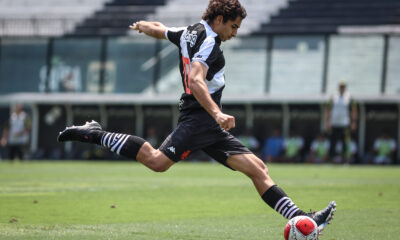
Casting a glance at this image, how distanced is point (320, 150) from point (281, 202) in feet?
65.0

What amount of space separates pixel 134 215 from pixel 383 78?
19.8m

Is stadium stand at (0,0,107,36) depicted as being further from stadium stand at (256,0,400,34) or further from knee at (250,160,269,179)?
knee at (250,160,269,179)

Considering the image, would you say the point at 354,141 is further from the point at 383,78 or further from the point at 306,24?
the point at 306,24

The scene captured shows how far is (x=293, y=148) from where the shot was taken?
2684 centimetres

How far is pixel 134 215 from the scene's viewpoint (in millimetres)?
8484

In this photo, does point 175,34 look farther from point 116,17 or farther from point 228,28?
point 116,17

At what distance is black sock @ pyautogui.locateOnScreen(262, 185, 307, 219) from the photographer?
6.48 m

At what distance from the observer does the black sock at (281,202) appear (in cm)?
648

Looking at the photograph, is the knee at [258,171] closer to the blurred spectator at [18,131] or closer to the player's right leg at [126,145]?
the player's right leg at [126,145]

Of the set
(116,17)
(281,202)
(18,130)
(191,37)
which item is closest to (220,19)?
(191,37)

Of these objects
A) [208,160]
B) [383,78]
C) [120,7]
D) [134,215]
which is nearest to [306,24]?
[383,78]

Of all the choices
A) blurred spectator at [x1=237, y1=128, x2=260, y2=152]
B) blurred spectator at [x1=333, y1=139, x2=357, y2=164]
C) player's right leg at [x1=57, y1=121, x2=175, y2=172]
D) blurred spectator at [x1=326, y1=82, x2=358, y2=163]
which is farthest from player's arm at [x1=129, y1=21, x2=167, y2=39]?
blurred spectator at [x1=237, y1=128, x2=260, y2=152]

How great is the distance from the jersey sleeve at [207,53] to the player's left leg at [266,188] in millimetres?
900

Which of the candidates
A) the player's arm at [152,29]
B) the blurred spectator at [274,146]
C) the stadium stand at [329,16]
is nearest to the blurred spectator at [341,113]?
the blurred spectator at [274,146]
